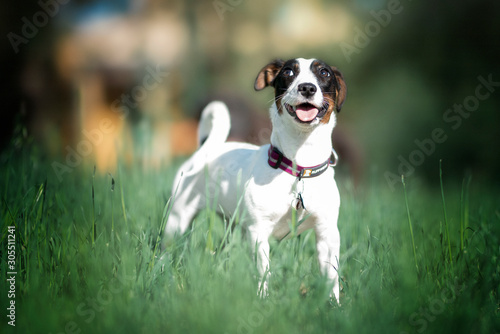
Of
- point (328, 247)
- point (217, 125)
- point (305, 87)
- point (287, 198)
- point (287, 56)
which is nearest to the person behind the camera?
point (305, 87)

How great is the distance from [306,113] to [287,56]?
20.9 feet

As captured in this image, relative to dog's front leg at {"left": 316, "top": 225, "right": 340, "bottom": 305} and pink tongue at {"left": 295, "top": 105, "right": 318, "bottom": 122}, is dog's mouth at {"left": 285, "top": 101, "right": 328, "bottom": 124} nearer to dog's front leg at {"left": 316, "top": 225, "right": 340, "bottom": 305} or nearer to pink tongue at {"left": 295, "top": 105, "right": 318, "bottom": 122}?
pink tongue at {"left": 295, "top": 105, "right": 318, "bottom": 122}

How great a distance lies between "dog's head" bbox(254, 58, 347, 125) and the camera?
2588mm

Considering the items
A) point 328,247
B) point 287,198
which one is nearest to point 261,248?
point 287,198

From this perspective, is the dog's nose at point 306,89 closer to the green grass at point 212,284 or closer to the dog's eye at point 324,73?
the dog's eye at point 324,73

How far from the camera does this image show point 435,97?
841cm

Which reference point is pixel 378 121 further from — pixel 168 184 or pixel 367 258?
pixel 367 258

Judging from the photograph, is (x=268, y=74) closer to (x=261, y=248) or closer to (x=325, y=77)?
(x=325, y=77)

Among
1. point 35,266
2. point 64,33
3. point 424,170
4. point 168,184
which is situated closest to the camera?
point 35,266

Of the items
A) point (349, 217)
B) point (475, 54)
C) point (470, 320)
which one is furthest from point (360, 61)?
point (470, 320)

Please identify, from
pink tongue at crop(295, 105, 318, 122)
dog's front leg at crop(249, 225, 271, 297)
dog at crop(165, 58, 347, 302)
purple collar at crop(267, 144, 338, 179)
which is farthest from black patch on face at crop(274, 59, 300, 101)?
dog's front leg at crop(249, 225, 271, 297)

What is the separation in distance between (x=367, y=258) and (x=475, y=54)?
22.4ft

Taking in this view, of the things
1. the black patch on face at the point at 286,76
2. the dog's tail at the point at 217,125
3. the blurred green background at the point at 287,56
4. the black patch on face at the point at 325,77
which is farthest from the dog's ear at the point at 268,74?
the blurred green background at the point at 287,56

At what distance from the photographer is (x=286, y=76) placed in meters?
2.83
